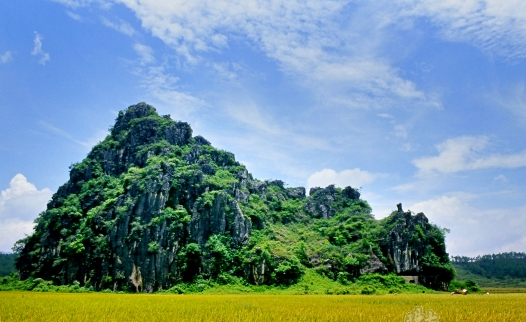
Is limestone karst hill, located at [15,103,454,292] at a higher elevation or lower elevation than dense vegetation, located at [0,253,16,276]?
higher

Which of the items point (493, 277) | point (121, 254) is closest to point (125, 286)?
point (121, 254)

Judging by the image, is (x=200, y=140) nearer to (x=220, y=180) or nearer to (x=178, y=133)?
(x=178, y=133)

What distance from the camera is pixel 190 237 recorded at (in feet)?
166

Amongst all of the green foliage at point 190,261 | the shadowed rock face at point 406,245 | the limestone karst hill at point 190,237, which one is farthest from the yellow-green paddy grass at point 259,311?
the shadowed rock face at point 406,245

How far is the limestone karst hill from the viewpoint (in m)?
48.6

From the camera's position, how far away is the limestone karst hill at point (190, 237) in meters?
48.6

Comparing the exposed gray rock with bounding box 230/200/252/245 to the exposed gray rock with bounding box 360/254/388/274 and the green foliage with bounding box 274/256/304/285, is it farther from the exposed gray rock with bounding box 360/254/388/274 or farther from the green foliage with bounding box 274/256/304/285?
the exposed gray rock with bounding box 360/254/388/274

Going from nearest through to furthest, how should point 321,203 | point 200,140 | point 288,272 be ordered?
point 288,272
point 321,203
point 200,140

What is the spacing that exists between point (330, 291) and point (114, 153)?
166ft

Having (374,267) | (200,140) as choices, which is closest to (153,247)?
(374,267)

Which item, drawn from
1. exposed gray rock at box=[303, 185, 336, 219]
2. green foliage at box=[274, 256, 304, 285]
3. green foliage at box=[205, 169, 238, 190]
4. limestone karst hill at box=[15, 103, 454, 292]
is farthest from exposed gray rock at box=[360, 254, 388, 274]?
green foliage at box=[205, 169, 238, 190]

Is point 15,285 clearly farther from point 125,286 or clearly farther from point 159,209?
point 159,209

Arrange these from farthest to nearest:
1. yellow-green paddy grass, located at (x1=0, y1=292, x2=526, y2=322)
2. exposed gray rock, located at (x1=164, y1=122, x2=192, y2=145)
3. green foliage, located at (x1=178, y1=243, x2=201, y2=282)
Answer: exposed gray rock, located at (x1=164, y1=122, x2=192, y2=145) < green foliage, located at (x1=178, y1=243, x2=201, y2=282) < yellow-green paddy grass, located at (x1=0, y1=292, x2=526, y2=322)

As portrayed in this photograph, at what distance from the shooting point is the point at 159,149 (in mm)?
66188
